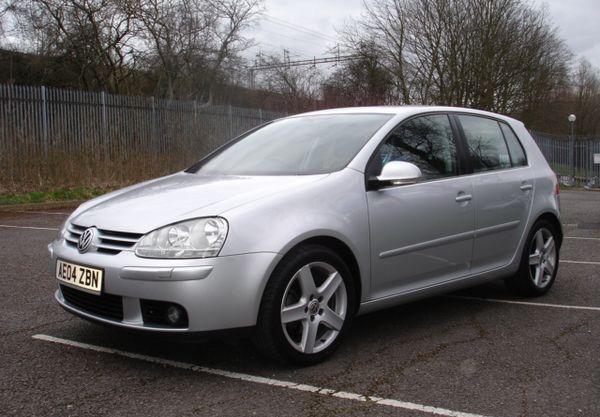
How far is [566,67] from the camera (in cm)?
3123

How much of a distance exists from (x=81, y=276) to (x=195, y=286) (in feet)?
2.44

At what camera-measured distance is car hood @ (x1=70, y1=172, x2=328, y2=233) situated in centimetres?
326

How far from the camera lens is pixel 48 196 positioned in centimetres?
1342

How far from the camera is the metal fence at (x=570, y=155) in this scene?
27.8 meters

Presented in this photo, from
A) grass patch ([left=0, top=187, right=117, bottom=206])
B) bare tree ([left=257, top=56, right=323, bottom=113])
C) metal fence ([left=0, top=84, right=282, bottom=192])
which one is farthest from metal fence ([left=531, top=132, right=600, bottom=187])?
grass patch ([left=0, top=187, right=117, bottom=206])

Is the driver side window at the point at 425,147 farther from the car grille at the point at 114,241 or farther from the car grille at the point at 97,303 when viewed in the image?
the car grille at the point at 97,303

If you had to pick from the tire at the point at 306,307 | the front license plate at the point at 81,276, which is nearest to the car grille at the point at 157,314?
the front license plate at the point at 81,276

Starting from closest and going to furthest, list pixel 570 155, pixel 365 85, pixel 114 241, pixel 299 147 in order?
pixel 114 241
pixel 299 147
pixel 365 85
pixel 570 155

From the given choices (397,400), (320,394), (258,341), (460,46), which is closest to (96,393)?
(258,341)

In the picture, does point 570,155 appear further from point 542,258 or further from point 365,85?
point 542,258

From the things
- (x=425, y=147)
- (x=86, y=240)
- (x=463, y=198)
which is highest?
(x=425, y=147)

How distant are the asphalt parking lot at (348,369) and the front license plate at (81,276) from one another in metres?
0.46

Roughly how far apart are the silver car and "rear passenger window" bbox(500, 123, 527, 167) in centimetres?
4

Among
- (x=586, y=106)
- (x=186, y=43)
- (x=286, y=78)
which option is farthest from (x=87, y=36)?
(x=586, y=106)
